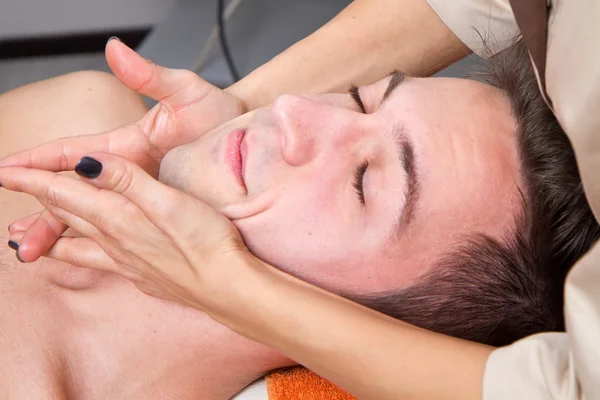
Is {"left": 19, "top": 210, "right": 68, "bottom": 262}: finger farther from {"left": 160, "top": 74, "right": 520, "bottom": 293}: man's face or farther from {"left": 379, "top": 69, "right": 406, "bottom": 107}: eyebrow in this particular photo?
{"left": 379, "top": 69, "right": 406, "bottom": 107}: eyebrow

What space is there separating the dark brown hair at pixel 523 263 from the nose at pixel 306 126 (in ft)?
0.75

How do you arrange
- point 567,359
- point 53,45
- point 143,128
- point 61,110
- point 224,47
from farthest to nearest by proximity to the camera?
1. point 53,45
2. point 224,47
3. point 61,110
4. point 143,128
5. point 567,359

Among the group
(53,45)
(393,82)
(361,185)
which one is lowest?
(53,45)

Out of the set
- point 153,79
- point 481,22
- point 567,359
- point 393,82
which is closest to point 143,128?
point 153,79

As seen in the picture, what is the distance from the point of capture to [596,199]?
83 centimetres

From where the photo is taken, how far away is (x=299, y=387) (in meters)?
1.18

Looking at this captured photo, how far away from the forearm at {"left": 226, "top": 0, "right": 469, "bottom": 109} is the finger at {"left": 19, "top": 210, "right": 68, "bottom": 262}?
18.0 inches

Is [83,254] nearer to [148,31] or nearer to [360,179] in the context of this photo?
[360,179]

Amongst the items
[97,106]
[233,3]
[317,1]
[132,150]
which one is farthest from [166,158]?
[317,1]

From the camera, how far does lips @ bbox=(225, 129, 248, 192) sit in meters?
1.01

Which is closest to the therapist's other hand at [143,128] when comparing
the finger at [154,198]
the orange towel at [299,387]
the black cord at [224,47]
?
the finger at [154,198]

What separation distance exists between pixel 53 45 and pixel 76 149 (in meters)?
1.49

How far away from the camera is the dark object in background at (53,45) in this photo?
→ 2404 millimetres

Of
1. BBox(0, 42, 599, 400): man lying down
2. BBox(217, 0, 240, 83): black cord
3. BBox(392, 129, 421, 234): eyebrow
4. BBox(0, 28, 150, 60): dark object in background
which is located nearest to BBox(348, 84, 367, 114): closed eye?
BBox(0, 42, 599, 400): man lying down
